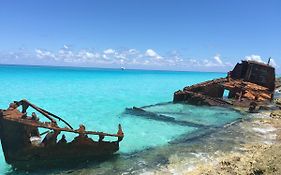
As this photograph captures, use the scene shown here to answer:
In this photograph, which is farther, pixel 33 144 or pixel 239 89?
pixel 239 89

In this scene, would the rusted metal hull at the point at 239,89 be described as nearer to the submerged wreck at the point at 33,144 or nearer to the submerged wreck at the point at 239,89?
the submerged wreck at the point at 239,89

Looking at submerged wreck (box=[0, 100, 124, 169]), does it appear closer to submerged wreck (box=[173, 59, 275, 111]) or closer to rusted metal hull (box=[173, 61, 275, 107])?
submerged wreck (box=[173, 59, 275, 111])

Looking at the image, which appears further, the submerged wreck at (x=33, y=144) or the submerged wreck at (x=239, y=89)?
the submerged wreck at (x=239, y=89)

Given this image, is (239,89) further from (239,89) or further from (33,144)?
(33,144)

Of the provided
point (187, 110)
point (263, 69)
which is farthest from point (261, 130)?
point (263, 69)

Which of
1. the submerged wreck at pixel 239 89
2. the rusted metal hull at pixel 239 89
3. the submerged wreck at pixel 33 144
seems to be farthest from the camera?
the rusted metal hull at pixel 239 89

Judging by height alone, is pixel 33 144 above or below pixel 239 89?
below

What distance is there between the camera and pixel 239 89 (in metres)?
26.9

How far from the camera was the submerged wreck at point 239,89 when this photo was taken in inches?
1019

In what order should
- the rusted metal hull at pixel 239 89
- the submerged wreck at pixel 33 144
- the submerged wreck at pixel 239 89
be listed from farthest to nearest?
the rusted metal hull at pixel 239 89 → the submerged wreck at pixel 239 89 → the submerged wreck at pixel 33 144

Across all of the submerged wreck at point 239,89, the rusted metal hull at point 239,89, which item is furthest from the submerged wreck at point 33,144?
the rusted metal hull at point 239,89

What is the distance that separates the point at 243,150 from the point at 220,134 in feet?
11.4

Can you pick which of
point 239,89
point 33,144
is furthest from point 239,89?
Answer: point 33,144

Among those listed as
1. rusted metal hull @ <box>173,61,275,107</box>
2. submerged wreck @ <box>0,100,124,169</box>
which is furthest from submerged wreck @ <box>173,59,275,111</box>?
submerged wreck @ <box>0,100,124,169</box>
